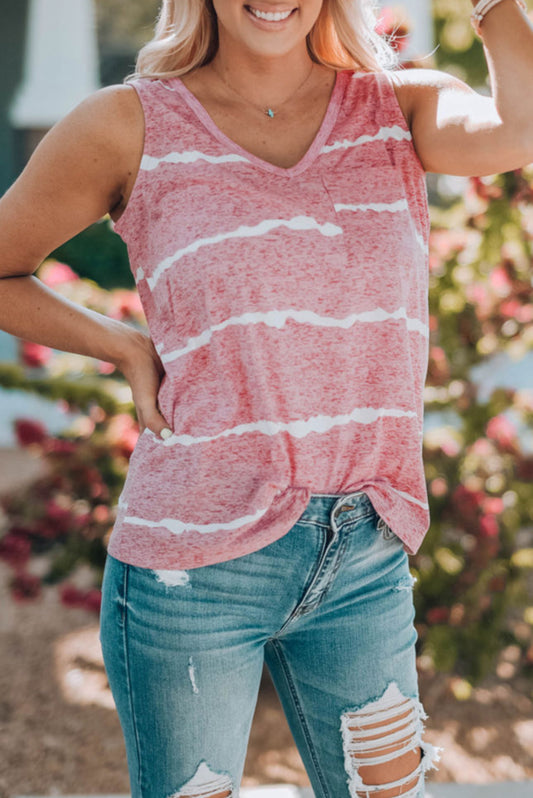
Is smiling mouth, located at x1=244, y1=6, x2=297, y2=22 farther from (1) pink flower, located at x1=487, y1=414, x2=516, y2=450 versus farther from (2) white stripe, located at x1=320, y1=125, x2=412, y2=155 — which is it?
(1) pink flower, located at x1=487, y1=414, x2=516, y2=450

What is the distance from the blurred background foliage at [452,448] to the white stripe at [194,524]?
174 cm

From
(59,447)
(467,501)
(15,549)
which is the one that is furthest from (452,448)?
(15,549)

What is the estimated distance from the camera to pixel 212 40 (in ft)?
5.44

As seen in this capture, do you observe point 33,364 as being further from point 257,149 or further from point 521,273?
point 257,149

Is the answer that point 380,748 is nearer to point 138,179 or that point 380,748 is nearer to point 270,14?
point 138,179

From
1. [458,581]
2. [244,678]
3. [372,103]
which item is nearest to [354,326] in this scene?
[372,103]

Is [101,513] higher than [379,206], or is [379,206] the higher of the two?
[379,206]

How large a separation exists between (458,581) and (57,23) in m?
5.66

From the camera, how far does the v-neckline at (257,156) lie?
1.49m

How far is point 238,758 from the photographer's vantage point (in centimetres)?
147

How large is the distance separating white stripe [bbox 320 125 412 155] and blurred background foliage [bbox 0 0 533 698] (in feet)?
5.34

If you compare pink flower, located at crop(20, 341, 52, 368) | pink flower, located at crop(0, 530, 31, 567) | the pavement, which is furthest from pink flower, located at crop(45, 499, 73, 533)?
the pavement

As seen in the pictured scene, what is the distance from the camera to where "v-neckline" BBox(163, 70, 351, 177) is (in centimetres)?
149

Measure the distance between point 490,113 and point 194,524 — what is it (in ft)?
2.57
